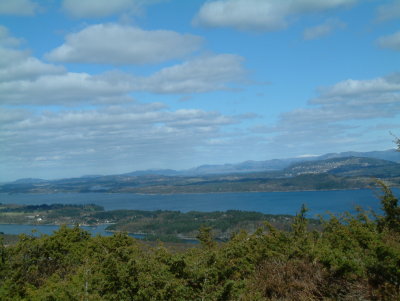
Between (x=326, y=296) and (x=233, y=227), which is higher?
(x=326, y=296)

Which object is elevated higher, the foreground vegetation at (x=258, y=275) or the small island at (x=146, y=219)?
the foreground vegetation at (x=258, y=275)

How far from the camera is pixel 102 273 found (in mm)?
9969

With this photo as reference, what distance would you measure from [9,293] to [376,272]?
1022 cm

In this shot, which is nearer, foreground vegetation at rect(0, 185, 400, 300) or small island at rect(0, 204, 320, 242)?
foreground vegetation at rect(0, 185, 400, 300)

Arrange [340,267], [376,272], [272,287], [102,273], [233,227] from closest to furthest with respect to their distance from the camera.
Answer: [376,272]
[340,267]
[272,287]
[102,273]
[233,227]

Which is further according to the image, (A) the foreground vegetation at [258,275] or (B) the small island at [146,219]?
(B) the small island at [146,219]

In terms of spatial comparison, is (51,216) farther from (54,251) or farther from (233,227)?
(54,251)

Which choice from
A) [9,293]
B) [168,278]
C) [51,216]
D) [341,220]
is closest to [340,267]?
[168,278]

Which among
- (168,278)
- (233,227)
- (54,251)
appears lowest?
(233,227)

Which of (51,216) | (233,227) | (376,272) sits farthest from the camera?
(51,216)

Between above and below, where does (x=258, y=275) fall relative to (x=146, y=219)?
above

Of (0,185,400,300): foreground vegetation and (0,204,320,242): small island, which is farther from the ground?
(0,185,400,300): foreground vegetation

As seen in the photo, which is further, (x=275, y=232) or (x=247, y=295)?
(x=275, y=232)

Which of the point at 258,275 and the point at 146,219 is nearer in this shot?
the point at 258,275
